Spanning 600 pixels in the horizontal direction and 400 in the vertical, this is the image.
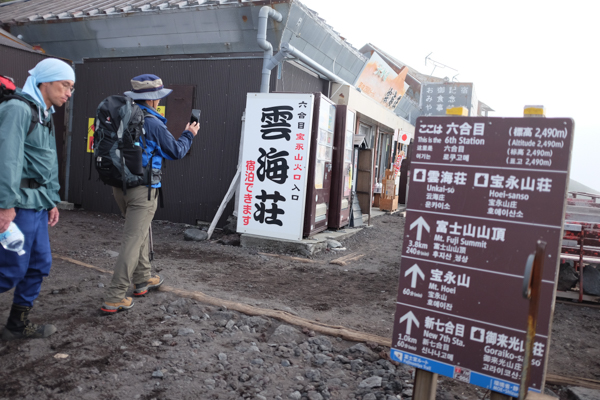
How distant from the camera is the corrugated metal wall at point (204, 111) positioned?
27.3ft

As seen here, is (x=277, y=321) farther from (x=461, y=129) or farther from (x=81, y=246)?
(x=81, y=246)

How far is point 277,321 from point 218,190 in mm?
5134

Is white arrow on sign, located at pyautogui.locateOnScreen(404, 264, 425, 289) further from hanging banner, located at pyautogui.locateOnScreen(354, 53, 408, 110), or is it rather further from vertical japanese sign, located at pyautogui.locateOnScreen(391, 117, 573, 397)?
hanging banner, located at pyautogui.locateOnScreen(354, 53, 408, 110)

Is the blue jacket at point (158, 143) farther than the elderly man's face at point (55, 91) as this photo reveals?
Yes

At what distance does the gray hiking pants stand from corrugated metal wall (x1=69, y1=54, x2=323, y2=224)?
4574 millimetres

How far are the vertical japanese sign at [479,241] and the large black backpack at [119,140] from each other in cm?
233

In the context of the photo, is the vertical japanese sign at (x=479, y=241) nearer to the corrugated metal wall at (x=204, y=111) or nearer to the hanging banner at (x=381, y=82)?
the corrugated metal wall at (x=204, y=111)

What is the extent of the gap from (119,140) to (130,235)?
0.81m

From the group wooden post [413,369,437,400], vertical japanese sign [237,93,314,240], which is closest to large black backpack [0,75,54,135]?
wooden post [413,369,437,400]

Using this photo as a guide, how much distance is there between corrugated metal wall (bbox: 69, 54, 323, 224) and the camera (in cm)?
832

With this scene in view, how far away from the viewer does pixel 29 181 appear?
9.47ft

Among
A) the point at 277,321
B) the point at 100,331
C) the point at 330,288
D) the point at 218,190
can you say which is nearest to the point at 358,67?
the point at 218,190

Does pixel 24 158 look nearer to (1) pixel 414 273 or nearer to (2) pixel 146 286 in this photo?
(2) pixel 146 286

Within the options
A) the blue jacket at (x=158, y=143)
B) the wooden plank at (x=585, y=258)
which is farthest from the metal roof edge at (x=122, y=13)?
the wooden plank at (x=585, y=258)
